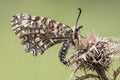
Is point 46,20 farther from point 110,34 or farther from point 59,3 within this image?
point 59,3

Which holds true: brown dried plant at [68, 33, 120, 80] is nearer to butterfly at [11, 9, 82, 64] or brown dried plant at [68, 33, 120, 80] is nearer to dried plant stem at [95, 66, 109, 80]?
Result: dried plant stem at [95, 66, 109, 80]

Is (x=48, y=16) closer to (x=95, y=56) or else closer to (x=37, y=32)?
(x=37, y=32)

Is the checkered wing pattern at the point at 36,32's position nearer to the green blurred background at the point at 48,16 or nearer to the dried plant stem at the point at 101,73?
the dried plant stem at the point at 101,73

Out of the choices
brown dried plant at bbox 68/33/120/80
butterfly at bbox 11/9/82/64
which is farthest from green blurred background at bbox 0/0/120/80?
brown dried plant at bbox 68/33/120/80

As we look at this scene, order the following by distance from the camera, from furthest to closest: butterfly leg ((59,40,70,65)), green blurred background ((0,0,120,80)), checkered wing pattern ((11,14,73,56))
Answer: green blurred background ((0,0,120,80)), checkered wing pattern ((11,14,73,56)), butterfly leg ((59,40,70,65))

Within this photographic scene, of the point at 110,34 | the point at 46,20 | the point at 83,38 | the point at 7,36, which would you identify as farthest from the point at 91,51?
the point at 7,36

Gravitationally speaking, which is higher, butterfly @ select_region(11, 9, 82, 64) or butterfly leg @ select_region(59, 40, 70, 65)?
butterfly @ select_region(11, 9, 82, 64)
